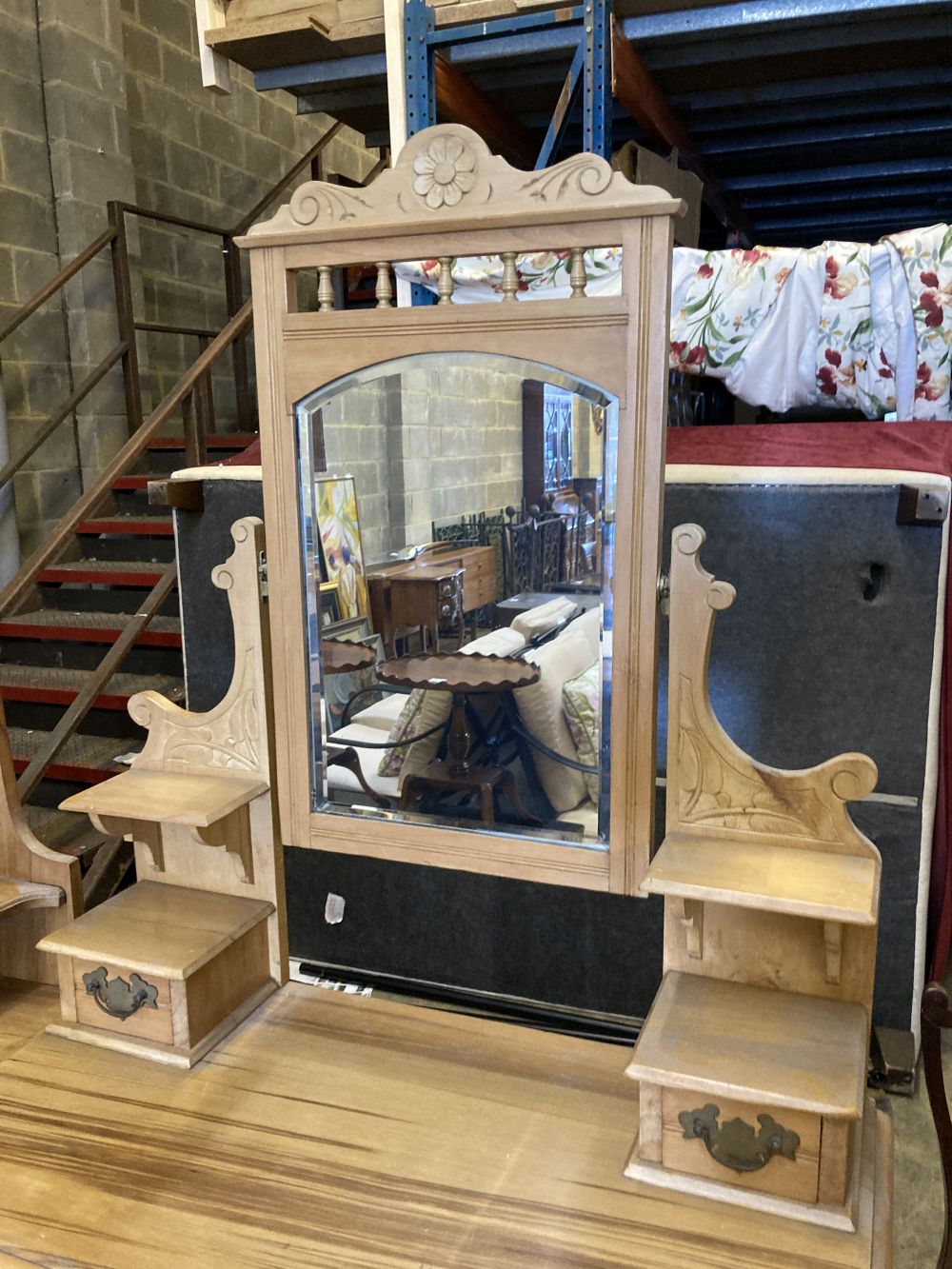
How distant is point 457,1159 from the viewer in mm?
1075

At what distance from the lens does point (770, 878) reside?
1.05m

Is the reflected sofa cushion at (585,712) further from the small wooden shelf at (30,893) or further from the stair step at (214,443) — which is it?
the stair step at (214,443)

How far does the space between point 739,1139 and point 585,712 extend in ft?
1.62

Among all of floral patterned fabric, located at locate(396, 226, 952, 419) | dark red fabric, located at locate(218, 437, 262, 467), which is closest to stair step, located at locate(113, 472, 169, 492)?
dark red fabric, located at locate(218, 437, 262, 467)

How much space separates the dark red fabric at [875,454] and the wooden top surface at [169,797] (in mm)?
1063

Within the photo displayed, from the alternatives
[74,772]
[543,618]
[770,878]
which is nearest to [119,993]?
[543,618]

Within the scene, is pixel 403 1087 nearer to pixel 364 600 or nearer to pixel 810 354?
pixel 364 600

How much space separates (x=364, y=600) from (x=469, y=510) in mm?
193

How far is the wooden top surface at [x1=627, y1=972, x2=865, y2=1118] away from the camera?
3.14ft

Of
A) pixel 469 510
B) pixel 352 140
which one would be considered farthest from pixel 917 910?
pixel 352 140

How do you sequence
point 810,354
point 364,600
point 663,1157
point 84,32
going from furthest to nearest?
point 84,32 < point 810,354 < point 364,600 < point 663,1157

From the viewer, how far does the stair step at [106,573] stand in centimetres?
330

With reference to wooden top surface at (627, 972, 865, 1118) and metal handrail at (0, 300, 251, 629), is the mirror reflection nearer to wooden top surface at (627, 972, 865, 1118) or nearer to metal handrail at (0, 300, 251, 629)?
wooden top surface at (627, 972, 865, 1118)

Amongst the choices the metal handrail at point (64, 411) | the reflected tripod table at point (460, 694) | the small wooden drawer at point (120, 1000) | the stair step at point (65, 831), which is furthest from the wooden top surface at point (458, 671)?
the metal handrail at point (64, 411)
